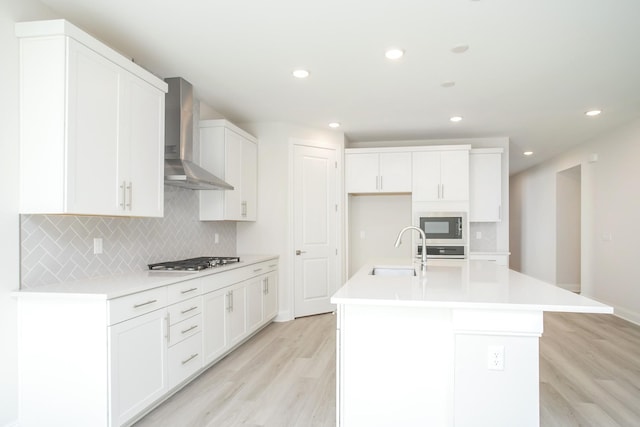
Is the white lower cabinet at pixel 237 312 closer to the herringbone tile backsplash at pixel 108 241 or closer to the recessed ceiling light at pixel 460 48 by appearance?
the herringbone tile backsplash at pixel 108 241

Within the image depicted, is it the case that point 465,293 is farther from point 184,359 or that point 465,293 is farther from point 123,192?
point 123,192

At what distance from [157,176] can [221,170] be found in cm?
119

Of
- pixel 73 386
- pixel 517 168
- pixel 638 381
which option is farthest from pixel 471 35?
pixel 517 168

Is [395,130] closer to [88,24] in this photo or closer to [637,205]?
[637,205]

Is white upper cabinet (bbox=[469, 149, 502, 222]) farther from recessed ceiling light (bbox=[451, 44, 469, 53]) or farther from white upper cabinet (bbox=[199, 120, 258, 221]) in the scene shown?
white upper cabinet (bbox=[199, 120, 258, 221])

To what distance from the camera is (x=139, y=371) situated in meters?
2.29

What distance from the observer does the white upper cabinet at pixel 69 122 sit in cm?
206

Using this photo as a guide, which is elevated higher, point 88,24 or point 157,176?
point 88,24

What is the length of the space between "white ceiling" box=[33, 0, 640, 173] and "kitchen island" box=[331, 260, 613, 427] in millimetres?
1660

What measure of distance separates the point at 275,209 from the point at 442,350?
10.6ft

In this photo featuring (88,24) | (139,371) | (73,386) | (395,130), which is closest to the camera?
(73,386)

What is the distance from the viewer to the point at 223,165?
3.99 m

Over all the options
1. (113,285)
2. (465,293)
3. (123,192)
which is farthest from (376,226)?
(113,285)

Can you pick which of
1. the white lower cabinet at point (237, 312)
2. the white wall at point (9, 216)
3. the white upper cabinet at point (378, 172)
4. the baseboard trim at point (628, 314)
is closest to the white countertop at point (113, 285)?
the white wall at point (9, 216)
